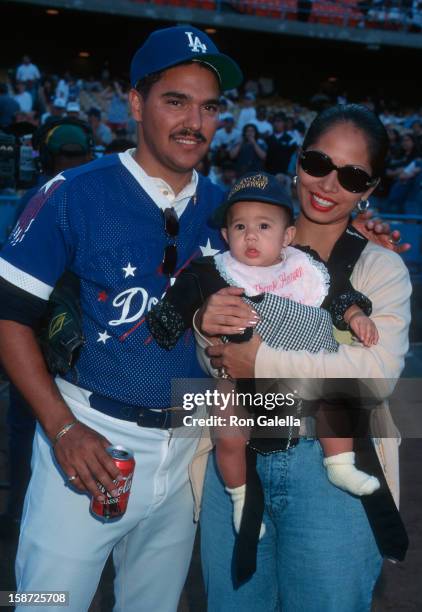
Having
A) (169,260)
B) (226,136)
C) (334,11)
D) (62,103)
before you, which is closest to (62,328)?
(169,260)

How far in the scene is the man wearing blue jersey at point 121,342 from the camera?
7.96 feet

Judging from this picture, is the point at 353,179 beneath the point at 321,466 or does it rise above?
above

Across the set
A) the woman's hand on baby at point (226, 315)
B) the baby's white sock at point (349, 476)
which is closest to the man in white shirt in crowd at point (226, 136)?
the woman's hand on baby at point (226, 315)

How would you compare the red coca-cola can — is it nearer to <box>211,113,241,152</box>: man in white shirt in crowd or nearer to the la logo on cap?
the la logo on cap

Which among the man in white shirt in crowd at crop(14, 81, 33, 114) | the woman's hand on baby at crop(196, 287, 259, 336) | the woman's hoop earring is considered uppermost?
the woman's hoop earring

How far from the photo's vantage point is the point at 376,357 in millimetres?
2279

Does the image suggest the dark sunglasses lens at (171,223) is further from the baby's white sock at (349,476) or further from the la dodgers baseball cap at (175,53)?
the baby's white sock at (349,476)

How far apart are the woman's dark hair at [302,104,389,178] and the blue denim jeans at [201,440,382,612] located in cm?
103

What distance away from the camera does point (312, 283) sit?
2.52m

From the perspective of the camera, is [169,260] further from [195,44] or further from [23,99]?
[23,99]

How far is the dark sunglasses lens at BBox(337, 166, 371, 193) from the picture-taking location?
2492mm

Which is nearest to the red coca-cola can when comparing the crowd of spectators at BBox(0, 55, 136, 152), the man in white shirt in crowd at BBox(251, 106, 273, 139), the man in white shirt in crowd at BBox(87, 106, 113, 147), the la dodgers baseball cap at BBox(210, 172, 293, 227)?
the la dodgers baseball cap at BBox(210, 172, 293, 227)

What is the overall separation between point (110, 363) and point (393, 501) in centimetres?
107

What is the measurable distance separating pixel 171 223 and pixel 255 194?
0.32 m
